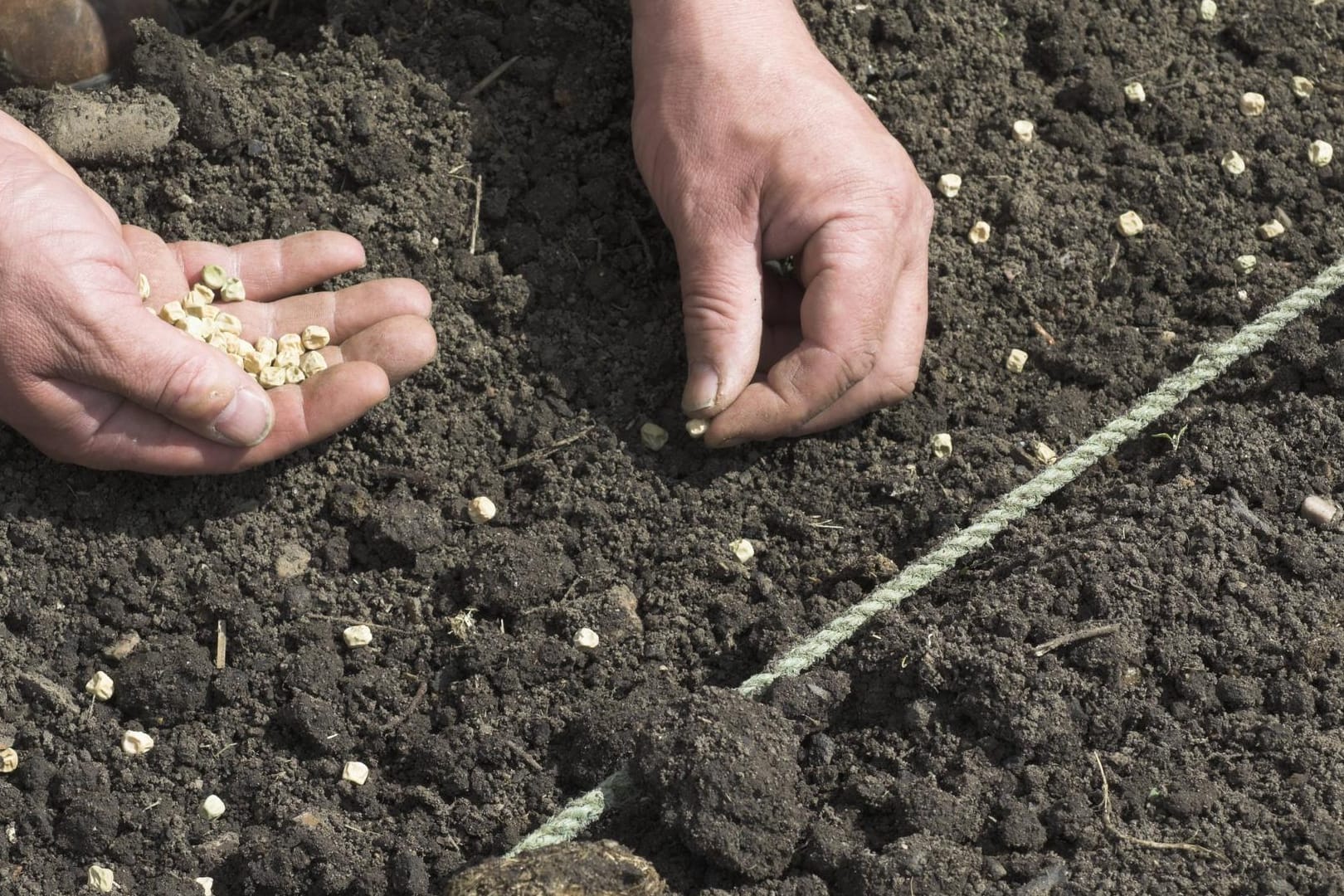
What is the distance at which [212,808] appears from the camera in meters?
2.28

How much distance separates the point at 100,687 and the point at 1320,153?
3001 mm

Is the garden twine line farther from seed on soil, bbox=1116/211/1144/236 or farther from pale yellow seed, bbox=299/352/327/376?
pale yellow seed, bbox=299/352/327/376

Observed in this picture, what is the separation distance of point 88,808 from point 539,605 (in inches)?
35.7

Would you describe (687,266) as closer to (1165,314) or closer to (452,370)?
(452,370)

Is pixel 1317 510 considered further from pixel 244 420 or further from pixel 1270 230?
pixel 244 420

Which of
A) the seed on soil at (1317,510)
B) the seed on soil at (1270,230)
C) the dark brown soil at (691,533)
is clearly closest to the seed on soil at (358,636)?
the dark brown soil at (691,533)

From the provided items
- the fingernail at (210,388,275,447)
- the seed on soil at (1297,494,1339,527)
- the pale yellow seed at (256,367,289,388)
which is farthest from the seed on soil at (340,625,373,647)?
the seed on soil at (1297,494,1339,527)

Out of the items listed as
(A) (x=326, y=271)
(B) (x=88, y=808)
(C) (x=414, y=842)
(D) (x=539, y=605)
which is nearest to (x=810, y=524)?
(D) (x=539, y=605)

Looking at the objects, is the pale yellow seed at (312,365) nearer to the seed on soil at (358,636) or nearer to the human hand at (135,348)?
the human hand at (135,348)

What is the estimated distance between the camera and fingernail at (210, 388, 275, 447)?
7.51 ft

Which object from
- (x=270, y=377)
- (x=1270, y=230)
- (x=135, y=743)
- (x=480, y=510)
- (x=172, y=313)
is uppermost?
(x=172, y=313)

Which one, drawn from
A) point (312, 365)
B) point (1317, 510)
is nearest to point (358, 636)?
point (312, 365)

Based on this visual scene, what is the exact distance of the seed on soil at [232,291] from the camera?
256cm

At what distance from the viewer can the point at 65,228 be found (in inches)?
90.7
